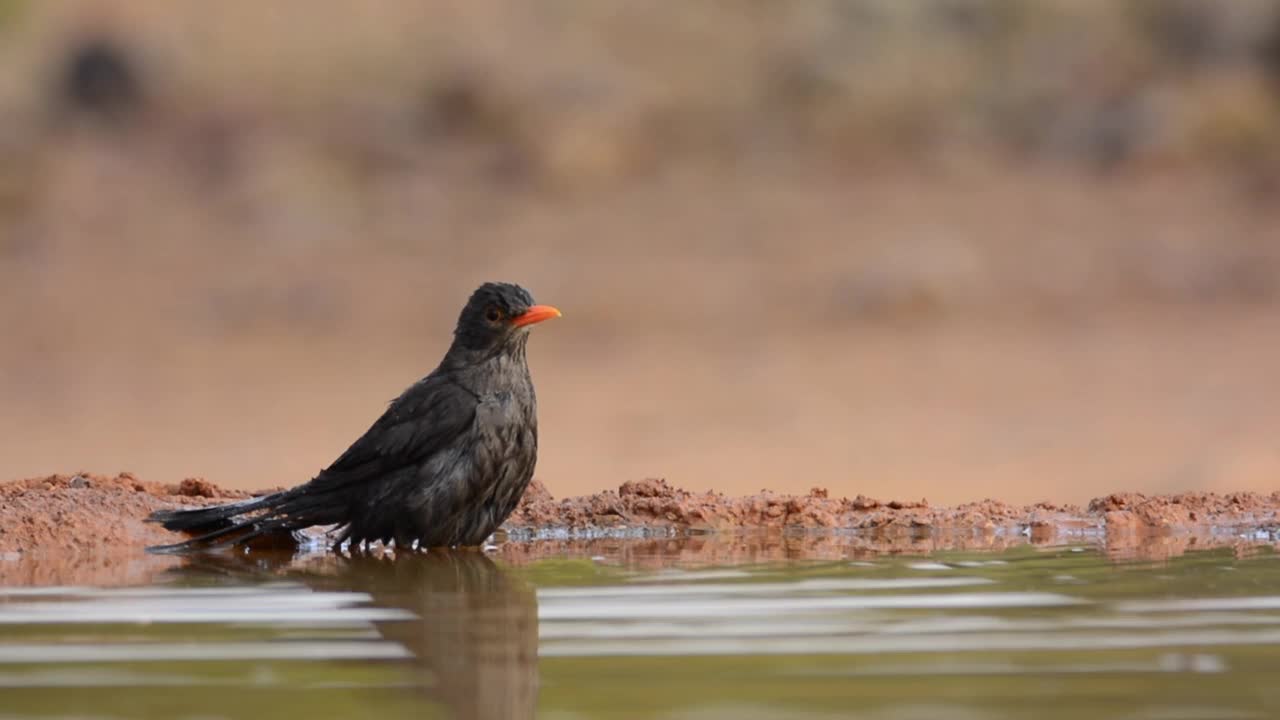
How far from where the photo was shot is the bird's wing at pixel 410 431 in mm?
8336

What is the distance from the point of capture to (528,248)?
3366 centimetres

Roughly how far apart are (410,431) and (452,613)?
2374 mm

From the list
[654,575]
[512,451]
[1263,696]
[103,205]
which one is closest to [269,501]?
[512,451]

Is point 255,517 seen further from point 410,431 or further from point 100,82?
point 100,82

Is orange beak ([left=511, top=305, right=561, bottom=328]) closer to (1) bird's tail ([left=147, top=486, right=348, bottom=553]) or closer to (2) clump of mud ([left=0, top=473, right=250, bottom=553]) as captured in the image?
(1) bird's tail ([left=147, top=486, right=348, bottom=553])

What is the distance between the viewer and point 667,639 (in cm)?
543

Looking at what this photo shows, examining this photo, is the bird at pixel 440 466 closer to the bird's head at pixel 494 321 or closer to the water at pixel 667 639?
the bird's head at pixel 494 321

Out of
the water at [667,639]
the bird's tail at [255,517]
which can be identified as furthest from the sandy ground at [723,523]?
the water at [667,639]

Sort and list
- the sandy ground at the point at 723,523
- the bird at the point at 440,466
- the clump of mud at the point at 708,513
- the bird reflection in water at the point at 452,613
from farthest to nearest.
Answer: the clump of mud at the point at 708,513 → the sandy ground at the point at 723,523 → the bird at the point at 440,466 → the bird reflection in water at the point at 452,613

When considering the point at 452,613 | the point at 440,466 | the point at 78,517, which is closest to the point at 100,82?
the point at 78,517

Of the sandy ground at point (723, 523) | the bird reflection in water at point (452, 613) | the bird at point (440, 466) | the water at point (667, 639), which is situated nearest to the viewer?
the water at point (667, 639)

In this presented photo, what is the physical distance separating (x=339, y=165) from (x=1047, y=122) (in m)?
11.9

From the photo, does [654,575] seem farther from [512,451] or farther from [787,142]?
[787,142]

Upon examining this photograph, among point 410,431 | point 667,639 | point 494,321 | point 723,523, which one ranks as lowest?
point 667,639
